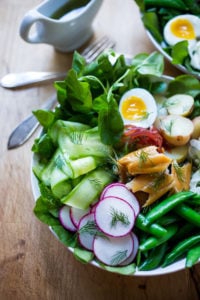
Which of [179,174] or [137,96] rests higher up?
[137,96]

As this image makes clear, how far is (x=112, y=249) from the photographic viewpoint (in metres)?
0.98

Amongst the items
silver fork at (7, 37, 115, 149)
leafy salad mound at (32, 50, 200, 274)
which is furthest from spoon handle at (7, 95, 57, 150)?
leafy salad mound at (32, 50, 200, 274)

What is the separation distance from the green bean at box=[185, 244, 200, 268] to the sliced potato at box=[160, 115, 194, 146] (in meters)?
0.29

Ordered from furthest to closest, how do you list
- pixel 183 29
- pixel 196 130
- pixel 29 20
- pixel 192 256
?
pixel 183 29
pixel 29 20
pixel 196 130
pixel 192 256

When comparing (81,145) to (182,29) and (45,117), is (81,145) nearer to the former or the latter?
(45,117)

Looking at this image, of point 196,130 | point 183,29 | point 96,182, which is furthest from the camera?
point 183,29

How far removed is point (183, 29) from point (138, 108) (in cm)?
39

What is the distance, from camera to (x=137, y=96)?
120cm

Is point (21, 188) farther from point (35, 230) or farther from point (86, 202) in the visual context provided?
point (86, 202)

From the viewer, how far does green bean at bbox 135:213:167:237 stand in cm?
97

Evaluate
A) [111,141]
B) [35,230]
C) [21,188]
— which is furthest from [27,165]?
[111,141]

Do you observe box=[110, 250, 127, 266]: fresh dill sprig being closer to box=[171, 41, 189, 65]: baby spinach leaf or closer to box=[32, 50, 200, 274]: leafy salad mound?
box=[32, 50, 200, 274]: leafy salad mound

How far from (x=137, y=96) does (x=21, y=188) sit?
439mm

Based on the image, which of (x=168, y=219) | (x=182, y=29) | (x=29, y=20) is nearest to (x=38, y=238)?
(x=168, y=219)
